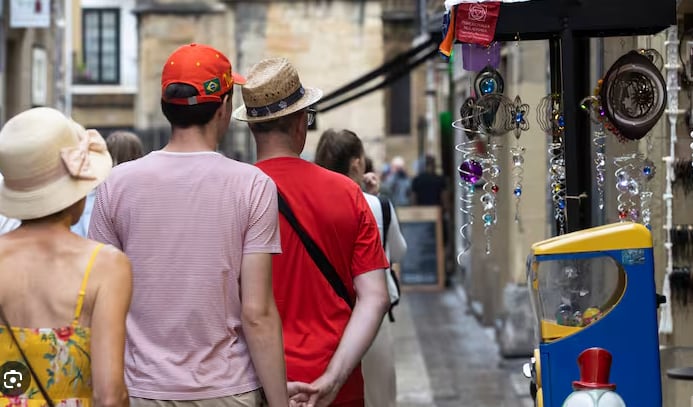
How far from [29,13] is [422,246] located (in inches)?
289

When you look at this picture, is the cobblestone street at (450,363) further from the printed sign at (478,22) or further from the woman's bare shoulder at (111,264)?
the woman's bare shoulder at (111,264)

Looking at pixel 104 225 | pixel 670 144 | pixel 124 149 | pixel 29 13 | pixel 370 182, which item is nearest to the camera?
pixel 104 225

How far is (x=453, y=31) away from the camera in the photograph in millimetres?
5348

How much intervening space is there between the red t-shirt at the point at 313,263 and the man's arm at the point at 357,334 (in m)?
0.03

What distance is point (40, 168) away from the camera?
370cm

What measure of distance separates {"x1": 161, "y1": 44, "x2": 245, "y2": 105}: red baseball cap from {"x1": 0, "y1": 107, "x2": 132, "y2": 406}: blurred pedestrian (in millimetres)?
657

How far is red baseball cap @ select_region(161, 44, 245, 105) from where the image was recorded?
4.28 metres

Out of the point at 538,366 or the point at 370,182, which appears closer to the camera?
the point at 538,366

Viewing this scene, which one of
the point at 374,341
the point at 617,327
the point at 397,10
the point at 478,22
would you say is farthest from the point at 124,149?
the point at 397,10

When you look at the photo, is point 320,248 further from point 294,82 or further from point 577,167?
point 577,167

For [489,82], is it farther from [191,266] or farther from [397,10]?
[397,10]

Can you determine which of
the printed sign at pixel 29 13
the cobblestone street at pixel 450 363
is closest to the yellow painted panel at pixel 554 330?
the cobblestone street at pixel 450 363

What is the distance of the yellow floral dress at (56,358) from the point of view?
3.57 m

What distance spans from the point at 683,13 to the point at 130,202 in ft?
13.9
